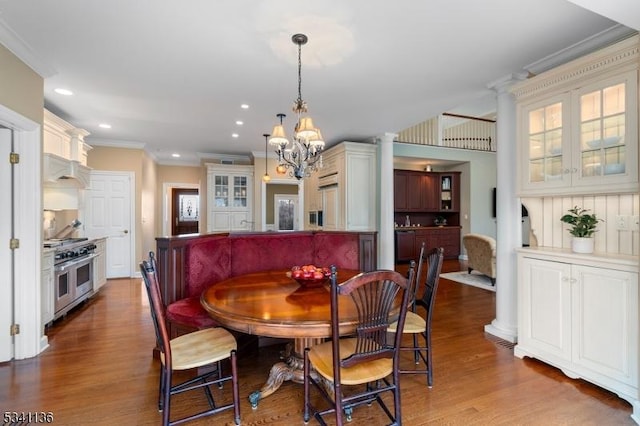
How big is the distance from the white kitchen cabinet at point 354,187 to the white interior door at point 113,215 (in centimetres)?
396

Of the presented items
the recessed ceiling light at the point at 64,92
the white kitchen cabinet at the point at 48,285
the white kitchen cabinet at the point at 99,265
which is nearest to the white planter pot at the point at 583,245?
the white kitchen cabinet at the point at 48,285

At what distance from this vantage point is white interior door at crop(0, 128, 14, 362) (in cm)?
263

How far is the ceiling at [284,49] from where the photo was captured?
82.1 inches

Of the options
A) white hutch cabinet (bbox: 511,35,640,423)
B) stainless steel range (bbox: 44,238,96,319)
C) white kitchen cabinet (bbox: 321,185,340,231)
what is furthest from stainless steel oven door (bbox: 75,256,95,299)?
white hutch cabinet (bbox: 511,35,640,423)

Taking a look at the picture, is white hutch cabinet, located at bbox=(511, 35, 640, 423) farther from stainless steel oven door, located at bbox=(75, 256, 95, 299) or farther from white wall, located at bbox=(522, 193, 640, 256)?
stainless steel oven door, located at bbox=(75, 256, 95, 299)

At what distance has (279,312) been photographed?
1729 millimetres

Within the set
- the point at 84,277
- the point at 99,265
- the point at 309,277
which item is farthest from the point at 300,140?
the point at 99,265

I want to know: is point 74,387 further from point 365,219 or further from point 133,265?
point 365,219

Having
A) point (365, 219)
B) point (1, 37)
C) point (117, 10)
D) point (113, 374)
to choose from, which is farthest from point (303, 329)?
point (365, 219)

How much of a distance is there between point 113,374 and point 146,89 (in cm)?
286

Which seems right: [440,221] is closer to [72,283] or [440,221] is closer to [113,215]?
[113,215]

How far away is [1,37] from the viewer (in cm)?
232

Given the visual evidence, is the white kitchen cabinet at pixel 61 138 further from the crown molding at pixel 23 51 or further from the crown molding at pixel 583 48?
the crown molding at pixel 583 48

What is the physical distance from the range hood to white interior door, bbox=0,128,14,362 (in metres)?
0.74
